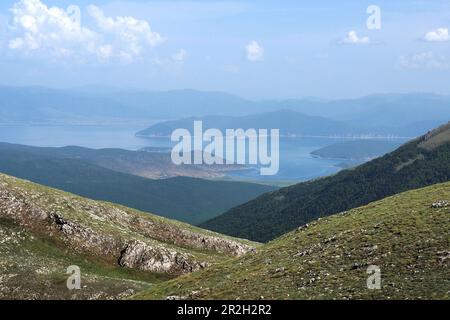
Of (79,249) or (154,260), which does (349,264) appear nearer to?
(154,260)

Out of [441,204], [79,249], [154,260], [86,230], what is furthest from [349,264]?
[86,230]

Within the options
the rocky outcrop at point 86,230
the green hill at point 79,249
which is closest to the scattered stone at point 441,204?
the green hill at point 79,249

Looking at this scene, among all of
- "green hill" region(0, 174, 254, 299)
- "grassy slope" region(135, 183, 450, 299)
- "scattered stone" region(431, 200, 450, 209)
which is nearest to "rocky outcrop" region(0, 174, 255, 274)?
"green hill" region(0, 174, 254, 299)

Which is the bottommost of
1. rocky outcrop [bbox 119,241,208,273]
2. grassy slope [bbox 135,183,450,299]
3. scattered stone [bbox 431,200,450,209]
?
rocky outcrop [bbox 119,241,208,273]

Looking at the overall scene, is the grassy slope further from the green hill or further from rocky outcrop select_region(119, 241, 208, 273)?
rocky outcrop select_region(119, 241, 208, 273)

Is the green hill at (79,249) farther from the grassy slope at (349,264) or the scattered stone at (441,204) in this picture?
the scattered stone at (441,204)
